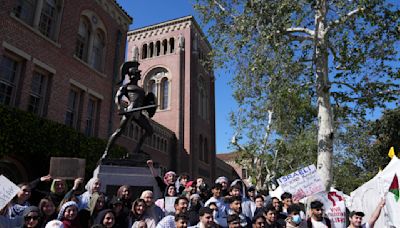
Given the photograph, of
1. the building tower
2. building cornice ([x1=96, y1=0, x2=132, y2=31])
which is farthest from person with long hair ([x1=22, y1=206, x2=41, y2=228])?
the building tower

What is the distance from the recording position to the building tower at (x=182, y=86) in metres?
30.8

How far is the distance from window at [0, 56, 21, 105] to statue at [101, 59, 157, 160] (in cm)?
A: 671

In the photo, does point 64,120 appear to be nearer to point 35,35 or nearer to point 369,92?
point 35,35

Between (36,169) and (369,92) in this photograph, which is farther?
(36,169)

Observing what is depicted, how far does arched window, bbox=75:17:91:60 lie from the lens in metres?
16.8

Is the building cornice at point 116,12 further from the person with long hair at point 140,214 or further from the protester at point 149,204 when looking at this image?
the person with long hair at point 140,214

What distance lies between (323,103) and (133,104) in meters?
5.86

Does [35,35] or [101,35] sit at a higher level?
[101,35]

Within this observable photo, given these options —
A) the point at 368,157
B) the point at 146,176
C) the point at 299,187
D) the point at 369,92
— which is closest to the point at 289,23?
the point at 369,92

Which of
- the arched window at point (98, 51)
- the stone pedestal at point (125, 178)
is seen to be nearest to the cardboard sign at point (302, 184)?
the stone pedestal at point (125, 178)

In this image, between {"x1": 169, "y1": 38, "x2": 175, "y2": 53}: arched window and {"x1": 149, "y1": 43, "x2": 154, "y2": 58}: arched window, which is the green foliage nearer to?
{"x1": 169, "y1": 38, "x2": 175, "y2": 53}: arched window

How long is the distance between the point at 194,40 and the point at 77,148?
22.3m

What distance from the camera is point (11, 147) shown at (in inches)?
449

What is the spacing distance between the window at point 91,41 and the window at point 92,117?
1933mm
